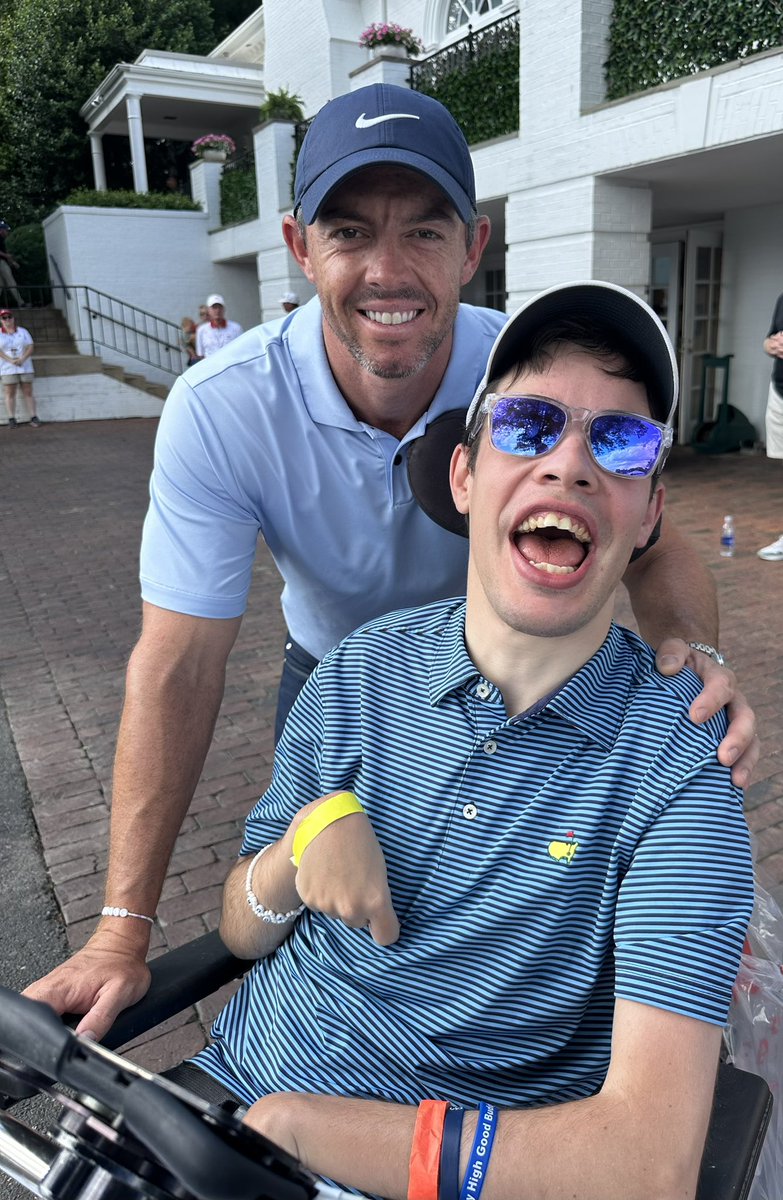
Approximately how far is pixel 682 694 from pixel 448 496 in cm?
82

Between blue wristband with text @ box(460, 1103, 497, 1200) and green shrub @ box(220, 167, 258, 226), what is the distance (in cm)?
2065

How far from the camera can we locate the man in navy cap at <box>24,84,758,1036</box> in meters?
1.98

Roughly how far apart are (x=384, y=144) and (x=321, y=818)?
1460 millimetres

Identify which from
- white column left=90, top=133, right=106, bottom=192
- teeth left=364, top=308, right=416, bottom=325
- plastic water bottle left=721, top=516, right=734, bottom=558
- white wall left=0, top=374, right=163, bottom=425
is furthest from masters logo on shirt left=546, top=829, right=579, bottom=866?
white column left=90, top=133, right=106, bottom=192

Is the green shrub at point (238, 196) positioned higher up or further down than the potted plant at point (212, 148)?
further down

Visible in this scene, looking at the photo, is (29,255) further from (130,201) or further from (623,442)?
(623,442)

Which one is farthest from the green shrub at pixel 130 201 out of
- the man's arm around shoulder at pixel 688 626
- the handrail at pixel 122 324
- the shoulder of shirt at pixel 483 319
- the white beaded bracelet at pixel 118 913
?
the white beaded bracelet at pixel 118 913

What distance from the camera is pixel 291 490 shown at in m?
2.25

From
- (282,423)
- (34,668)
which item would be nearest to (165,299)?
(34,668)

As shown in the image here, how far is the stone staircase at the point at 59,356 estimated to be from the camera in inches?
781

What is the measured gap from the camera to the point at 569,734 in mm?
1526

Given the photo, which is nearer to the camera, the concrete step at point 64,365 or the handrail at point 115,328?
the concrete step at point 64,365

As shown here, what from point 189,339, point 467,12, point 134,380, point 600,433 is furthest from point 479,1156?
point 134,380

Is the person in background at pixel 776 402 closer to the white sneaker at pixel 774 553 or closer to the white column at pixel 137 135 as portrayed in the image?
the white sneaker at pixel 774 553
